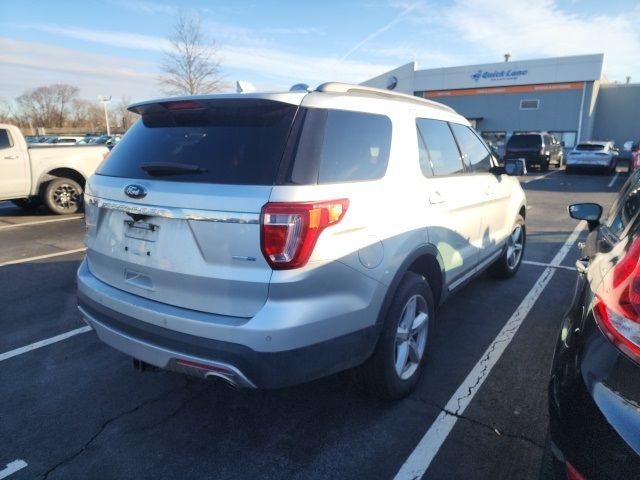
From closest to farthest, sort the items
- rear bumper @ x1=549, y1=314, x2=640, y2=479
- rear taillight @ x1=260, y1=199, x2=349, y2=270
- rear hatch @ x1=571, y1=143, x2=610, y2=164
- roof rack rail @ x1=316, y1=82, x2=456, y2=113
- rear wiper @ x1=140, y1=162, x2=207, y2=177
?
1. rear bumper @ x1=549, y1=314, x2=640, y2=479
2. rear taillight @ x1=260, y1=199, x2=349, y2=270
3. rear wiper @ x1=140, y1=162, x2=207, y2=177
4. roof rack rail @ x1=316, y1=82, x2=456, y2=113
5. rear hatch @ x1=571, y1=143, x2=610, y2=164

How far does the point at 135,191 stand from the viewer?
236 cm

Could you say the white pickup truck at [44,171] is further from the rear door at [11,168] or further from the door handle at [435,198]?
the door handle at [435,198]

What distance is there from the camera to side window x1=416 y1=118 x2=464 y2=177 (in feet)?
10.4

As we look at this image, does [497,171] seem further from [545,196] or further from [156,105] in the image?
[545,196]

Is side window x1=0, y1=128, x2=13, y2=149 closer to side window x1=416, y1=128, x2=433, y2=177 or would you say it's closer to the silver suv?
the silver suv

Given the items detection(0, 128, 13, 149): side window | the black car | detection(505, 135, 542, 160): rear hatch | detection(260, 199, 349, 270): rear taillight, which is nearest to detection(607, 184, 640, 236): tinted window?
the black car

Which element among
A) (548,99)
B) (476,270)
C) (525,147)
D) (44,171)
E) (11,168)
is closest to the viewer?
(476,270)

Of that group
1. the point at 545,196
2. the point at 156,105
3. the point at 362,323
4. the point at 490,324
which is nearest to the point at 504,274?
the point at 490,324

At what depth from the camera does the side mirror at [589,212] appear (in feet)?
10.7

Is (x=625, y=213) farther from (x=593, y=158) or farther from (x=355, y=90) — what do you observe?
(x=593, y=158)

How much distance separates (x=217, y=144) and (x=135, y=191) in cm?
50

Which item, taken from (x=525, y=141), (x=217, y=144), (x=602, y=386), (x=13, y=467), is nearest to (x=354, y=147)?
(x=217, y=144)

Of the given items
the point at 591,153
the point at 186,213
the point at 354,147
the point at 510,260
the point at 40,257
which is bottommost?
the point at 40,257

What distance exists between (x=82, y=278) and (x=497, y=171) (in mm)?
3810
